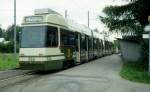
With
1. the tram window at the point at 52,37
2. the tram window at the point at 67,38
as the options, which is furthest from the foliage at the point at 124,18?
the tram window at the point at 52,37

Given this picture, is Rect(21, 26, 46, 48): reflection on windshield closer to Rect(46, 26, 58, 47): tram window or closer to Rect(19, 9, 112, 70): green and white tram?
Rect(19, 9, 112, 70): green and white tram

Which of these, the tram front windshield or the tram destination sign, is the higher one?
the tram destination sign

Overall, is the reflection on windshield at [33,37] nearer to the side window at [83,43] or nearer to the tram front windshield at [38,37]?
the tram front windshield at [38,37]

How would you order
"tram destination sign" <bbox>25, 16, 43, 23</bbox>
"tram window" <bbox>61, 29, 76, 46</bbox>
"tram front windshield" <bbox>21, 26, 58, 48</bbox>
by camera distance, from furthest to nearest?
1. "tram window" <bbox>61, 29, 76, 46</bbox>
2. "tram destination sign" <bbox>25, 16, 43, 23</bbox>
3. "tram front windshield" <bbox>21, 26, 58, 48</bbox>

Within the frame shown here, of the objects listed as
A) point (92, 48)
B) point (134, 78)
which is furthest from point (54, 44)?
point (92, 48)

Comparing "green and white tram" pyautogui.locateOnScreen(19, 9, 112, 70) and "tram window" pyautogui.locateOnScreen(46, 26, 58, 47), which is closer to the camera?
"green and white tram" pyautogui.locateOnScreen(19, 9, 112, 70)

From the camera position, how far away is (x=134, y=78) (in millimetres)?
18203

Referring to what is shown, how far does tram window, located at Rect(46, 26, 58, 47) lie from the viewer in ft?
65.8

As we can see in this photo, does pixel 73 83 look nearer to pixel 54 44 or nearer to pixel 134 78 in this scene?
pixel 134 78

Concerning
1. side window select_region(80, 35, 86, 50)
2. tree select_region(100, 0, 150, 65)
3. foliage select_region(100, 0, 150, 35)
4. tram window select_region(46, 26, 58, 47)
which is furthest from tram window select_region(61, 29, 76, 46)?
foliage select_region(100, 0, 150, 35)

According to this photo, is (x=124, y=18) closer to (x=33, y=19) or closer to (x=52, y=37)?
(x=52, y=37)

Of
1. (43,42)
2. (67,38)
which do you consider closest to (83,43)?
(67,38)

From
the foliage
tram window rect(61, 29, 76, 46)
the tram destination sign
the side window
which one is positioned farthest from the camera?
the foliage

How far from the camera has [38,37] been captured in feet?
65.4
